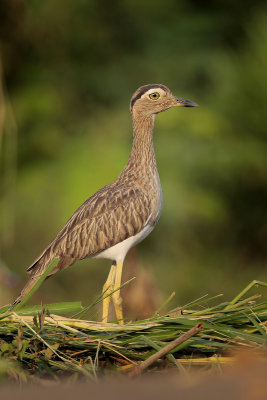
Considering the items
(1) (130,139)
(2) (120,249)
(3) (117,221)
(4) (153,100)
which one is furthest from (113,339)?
(1) (130,139)

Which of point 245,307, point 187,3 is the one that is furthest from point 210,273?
point 245,307

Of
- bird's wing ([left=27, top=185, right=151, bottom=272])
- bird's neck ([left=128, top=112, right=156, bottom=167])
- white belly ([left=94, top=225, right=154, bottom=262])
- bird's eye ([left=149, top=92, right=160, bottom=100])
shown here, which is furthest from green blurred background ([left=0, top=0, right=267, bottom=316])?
white belly ([left=94, top=225, right=154, bottom=262])

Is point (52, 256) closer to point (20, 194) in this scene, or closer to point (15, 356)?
point (15, 356)

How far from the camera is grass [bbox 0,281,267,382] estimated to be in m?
4.03

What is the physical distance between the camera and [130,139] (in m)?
17.5

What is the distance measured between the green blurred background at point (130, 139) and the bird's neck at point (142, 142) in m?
7.37

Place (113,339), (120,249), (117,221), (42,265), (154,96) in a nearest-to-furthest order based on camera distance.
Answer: (113,339) → (42,265) → (120,249) → (117,221) → (154,96)

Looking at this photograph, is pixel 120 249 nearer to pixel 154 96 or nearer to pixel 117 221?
pixel 117 221

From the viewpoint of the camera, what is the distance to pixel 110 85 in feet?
63.5

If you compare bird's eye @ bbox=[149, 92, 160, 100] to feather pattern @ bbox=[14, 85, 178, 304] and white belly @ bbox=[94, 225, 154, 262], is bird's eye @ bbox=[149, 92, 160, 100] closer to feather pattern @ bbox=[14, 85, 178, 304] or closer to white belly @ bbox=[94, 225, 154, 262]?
feather pattern @ bbox=[14, 85, 178, 304]

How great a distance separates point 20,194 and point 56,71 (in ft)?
12.9

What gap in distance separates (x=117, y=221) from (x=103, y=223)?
0.12 meters

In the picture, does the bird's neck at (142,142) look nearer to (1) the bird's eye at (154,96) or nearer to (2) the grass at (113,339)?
(1) the bird's eye at (154,96)

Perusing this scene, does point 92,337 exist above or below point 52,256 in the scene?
below
